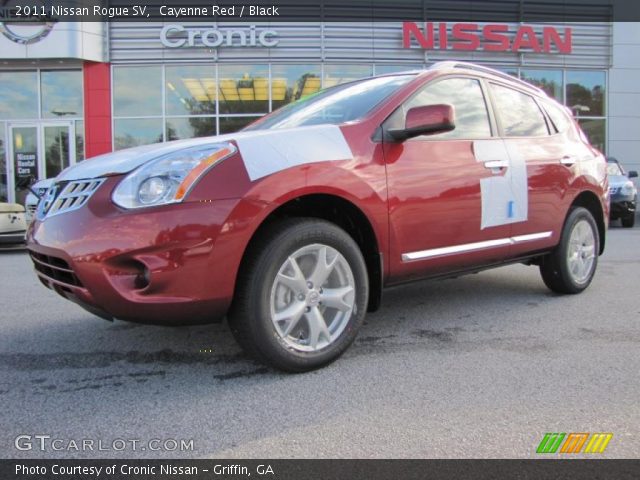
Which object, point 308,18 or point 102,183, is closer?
point 102,183

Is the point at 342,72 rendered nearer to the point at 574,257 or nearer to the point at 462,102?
the point at 574,257

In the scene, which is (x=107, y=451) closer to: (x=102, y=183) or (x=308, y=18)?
(x=102, y=183)

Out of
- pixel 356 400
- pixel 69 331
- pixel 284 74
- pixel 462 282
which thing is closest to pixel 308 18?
pixel 284 74

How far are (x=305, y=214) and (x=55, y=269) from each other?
1.30 m

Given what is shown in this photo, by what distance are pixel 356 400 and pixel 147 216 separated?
1.28 m

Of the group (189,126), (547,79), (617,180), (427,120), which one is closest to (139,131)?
(189,126)

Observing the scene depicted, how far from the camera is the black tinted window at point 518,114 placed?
415 cm

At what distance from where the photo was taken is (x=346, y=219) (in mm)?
3240

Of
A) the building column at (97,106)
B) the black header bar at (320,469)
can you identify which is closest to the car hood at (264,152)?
the black header bar at (320,469)

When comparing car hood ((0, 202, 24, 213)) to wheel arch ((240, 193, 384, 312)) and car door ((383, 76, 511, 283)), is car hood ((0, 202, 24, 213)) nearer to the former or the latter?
wheel arch ((240, 193, 384, 312))

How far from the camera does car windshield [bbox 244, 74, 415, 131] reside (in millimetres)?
3424

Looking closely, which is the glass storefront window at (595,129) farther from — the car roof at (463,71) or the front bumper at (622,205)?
the car roof at (463,71)

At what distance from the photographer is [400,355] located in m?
3.29

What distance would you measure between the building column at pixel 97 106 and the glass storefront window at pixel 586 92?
13.6 meters
